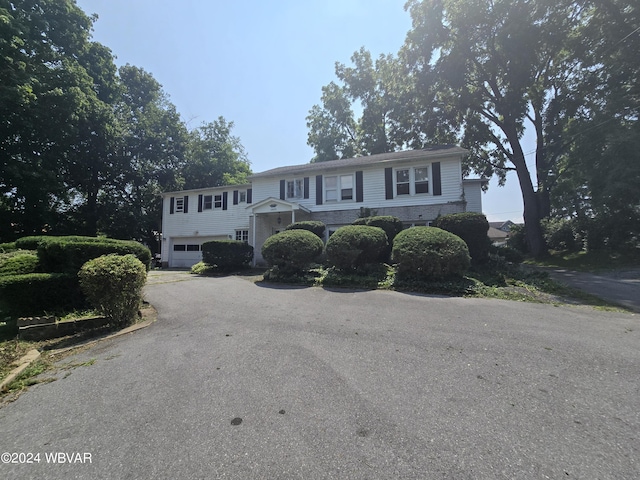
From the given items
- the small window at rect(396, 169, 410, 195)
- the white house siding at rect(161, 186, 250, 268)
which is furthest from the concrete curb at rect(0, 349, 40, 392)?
the white house siding at rect(161, 186, 250, 268)

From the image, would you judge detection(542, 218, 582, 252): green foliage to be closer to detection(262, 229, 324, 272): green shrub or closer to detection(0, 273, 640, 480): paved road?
detection(0, 273, 640, 480): paved road

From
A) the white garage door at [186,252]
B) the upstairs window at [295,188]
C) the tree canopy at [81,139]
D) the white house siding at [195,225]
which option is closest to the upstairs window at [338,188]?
the upstairs window at [295,188]

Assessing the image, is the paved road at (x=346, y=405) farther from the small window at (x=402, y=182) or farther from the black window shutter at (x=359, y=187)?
the black window shutter at (x=359, y=187)

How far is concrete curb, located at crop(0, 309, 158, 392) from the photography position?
364 centimetres

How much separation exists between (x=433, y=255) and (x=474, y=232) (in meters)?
3.22

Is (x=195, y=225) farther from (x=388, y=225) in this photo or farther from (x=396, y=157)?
(x=388, y=225)

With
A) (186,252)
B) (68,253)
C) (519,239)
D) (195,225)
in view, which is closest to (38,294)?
(68,253)

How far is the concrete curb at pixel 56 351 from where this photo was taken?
3639 mm

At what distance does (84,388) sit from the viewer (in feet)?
11.1

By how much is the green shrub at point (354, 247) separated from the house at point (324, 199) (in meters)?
5.01

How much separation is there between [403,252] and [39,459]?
8638 millimetres

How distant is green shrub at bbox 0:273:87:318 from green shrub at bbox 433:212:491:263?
38.1ft

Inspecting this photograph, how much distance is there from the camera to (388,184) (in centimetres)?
1580

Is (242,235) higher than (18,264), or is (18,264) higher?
(242,235)
